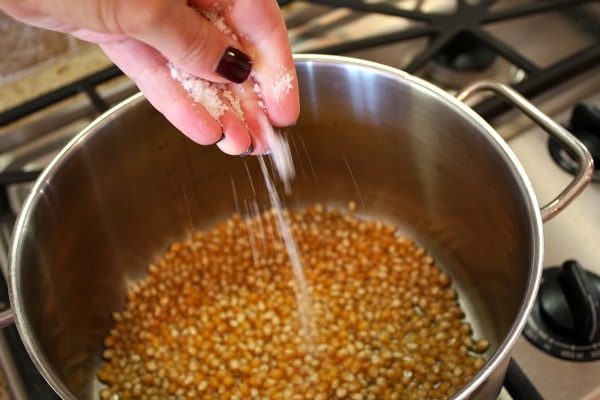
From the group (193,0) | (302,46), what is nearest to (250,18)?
(193,0)

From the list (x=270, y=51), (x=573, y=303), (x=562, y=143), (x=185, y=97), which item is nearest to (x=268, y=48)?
(x=270, y=51)

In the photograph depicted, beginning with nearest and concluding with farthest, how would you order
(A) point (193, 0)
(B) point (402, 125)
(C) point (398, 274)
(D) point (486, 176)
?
(A) point (193, 0) < (D) point (486, 176) < (B) point (402, 125) < (C) point (398, 274)

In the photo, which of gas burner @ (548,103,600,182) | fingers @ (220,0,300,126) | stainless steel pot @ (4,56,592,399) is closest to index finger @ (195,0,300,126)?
fingers @ (220,0,300,126)

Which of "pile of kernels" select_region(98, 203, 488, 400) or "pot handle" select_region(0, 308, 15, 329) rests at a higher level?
"pot handle" select_region(0, 308, 15, 329)

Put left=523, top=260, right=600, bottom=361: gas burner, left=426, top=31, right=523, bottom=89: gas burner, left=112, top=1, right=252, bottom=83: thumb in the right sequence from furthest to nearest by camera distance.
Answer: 1. left=426, top=31, right=523, bottom=89: gas burner
2. left=523, top=260, right=600, bottom=361: gas burner
3. left=112, top=1, right=252, bottom=83: thumb

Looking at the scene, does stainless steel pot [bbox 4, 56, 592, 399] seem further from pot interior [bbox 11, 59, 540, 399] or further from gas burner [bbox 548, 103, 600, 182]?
gas burner [bbox 548, 103, 600, 182]

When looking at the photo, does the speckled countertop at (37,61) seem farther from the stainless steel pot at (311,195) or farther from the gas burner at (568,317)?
the gas burner at (568,317)

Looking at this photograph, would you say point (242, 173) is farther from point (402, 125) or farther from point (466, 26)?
point (466, 26)

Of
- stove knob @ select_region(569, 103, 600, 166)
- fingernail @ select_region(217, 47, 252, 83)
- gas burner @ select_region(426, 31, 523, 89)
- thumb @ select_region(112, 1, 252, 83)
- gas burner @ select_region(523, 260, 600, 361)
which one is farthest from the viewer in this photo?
gas burner @ select_region(426, 31, 523, 89)

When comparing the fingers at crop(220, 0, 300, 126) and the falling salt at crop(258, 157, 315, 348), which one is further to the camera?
the falling salt at crop(258, 157, 315, 348)
